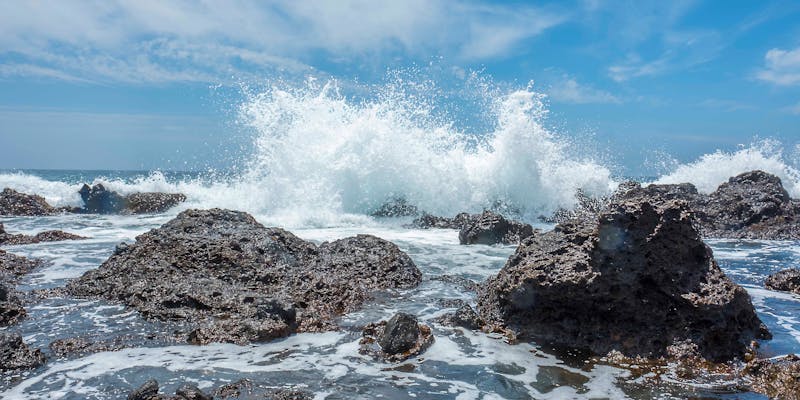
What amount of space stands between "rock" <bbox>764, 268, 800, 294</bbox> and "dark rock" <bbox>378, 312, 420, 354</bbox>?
5313 mm

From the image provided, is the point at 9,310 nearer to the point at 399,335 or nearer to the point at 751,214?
the point at 399,335

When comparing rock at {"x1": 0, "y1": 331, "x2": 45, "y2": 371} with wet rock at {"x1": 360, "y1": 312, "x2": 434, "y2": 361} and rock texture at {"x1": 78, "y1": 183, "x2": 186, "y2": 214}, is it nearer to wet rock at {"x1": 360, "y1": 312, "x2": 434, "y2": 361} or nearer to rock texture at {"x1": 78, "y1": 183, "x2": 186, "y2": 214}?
wet rock at {"x1": 360, "y1": 312, "x2": 434, "y2": 361}

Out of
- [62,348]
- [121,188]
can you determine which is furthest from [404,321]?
[121,188]

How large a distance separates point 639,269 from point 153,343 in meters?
4.20

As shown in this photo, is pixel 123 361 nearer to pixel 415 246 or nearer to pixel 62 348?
pixel 62 348

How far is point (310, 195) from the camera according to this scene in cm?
1639

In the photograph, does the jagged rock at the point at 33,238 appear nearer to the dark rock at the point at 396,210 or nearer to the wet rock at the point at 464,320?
the dark rock at the point at 396,210

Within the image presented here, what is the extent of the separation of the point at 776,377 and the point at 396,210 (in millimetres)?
12847

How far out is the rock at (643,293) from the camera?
15.1ft

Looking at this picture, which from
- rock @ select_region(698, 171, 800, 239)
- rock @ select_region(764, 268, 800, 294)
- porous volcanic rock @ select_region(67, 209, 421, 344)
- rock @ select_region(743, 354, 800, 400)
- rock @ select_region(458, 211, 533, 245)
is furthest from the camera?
rock @ select_region(698, 171, 800, 239)

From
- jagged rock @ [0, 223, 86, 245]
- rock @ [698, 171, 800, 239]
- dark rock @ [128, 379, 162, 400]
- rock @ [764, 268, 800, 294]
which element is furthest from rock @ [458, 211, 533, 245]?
dark rock @ [128, 379, 162, 400]

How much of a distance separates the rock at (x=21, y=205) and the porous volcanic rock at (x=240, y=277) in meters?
12.8

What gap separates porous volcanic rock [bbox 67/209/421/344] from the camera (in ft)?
17.1

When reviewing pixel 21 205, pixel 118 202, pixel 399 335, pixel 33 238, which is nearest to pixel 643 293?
pixel 399 335
